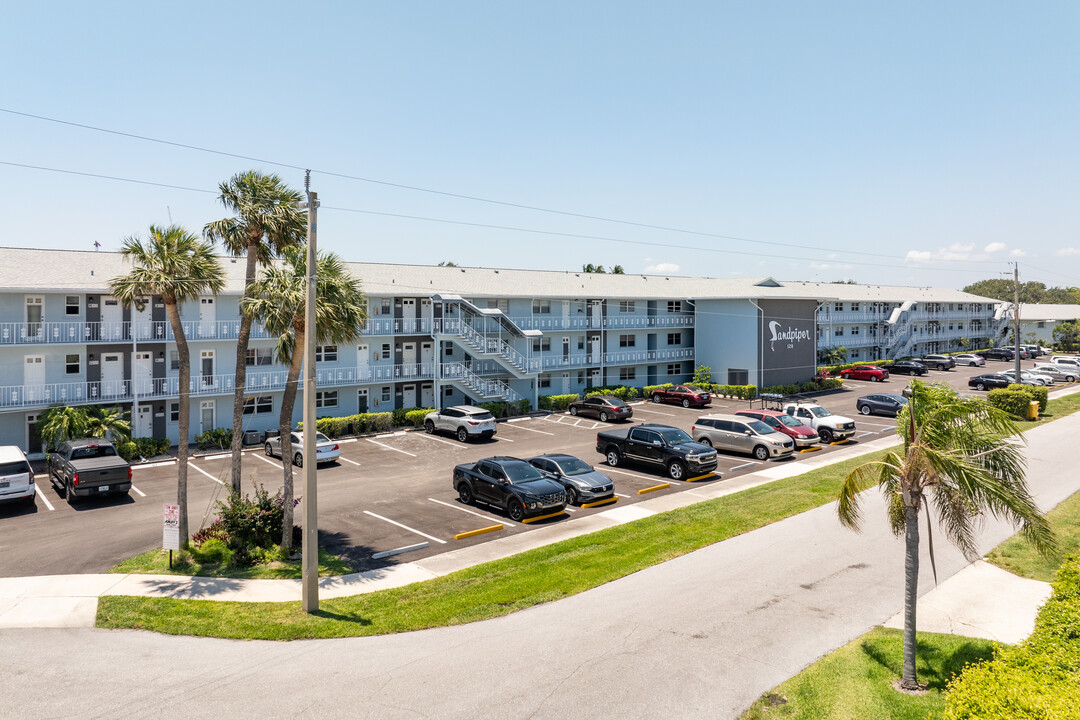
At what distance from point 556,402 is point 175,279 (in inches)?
1142

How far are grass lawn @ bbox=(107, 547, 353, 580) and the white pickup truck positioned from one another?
25.8 meters

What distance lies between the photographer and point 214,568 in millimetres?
17094

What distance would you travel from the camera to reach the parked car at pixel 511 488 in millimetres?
20938

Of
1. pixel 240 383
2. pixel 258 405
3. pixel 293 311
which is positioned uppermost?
pixel 293 311

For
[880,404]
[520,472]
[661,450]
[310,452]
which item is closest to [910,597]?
[310,452]

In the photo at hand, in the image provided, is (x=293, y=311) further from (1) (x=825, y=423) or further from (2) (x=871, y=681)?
(1) (x=825, y=423)

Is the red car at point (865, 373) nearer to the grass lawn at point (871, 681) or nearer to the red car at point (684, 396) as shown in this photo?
the red car at point (684, 396)

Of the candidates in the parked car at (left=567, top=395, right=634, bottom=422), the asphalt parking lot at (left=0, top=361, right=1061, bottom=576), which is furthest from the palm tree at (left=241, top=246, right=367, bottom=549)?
the parked car at (left=567, top=395, right=634, bottom=422)

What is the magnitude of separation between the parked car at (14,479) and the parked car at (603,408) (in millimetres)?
28590

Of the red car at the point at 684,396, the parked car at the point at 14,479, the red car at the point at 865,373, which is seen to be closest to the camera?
the parked car at the point at 14,479

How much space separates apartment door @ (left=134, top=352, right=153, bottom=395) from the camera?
3164 centimetres

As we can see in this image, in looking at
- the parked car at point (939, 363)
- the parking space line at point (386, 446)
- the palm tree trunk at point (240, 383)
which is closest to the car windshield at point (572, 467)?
the parking space line at point (386, 446)

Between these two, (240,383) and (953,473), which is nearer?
(953,473)

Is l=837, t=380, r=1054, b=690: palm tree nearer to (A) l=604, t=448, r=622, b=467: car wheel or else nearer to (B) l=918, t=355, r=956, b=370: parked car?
(A) l=604, t=448, r=622, b=467: car wheel
